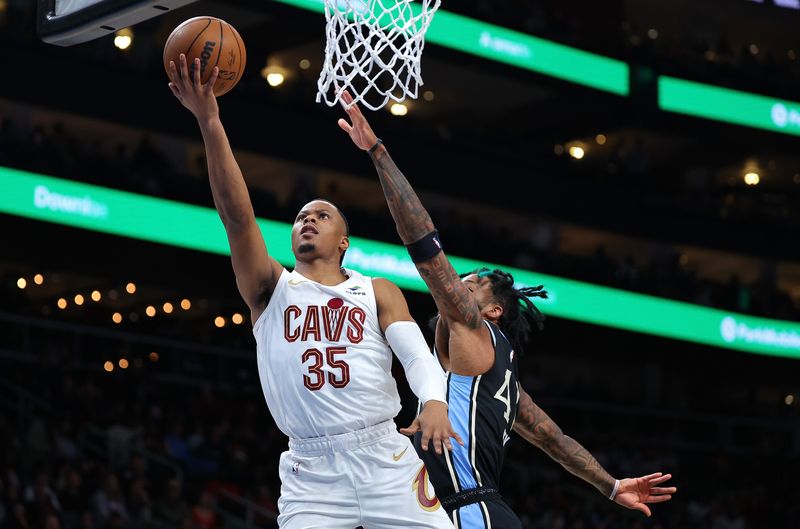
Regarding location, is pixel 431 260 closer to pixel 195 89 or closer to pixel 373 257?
pixel 195 89

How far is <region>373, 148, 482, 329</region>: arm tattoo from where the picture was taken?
5.41 meters

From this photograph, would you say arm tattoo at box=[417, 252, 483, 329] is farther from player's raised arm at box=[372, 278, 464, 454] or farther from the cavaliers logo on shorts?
the cavaliers logo on shorts

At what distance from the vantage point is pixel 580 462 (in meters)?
6.30

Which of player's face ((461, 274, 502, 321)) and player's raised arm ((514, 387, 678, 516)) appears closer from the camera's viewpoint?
player's face ((461, 274, 502, 321))

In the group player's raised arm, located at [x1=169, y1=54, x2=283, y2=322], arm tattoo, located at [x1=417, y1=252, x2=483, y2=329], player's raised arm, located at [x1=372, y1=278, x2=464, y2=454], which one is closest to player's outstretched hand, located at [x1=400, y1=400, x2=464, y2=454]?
player's raised arm, located at [x1=372, y1=278, x2=464, y2=454]

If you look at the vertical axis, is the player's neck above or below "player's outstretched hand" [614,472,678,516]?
above

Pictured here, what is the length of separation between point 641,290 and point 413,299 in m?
4.84

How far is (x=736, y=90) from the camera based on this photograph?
2627 centimetres

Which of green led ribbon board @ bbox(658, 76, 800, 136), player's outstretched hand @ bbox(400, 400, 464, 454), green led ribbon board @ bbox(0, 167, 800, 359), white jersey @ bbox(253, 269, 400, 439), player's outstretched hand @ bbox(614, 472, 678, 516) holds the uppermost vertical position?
green led ribbon board @ bbox(658, 76, 800, 136)

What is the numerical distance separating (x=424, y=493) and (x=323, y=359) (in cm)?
68

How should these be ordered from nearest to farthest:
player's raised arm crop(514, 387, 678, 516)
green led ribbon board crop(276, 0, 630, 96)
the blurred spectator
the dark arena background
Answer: player's raised arm crop(514, 387, 678, 516) → the blurred spectator → the dark arena background → green led ribbon board crop(276, 0, 630, 96)

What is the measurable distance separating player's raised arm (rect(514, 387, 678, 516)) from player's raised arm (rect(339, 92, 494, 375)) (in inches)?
29.9

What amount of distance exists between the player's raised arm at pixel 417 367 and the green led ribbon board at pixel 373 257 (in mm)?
12676

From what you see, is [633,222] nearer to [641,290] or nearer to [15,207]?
[641,290]
